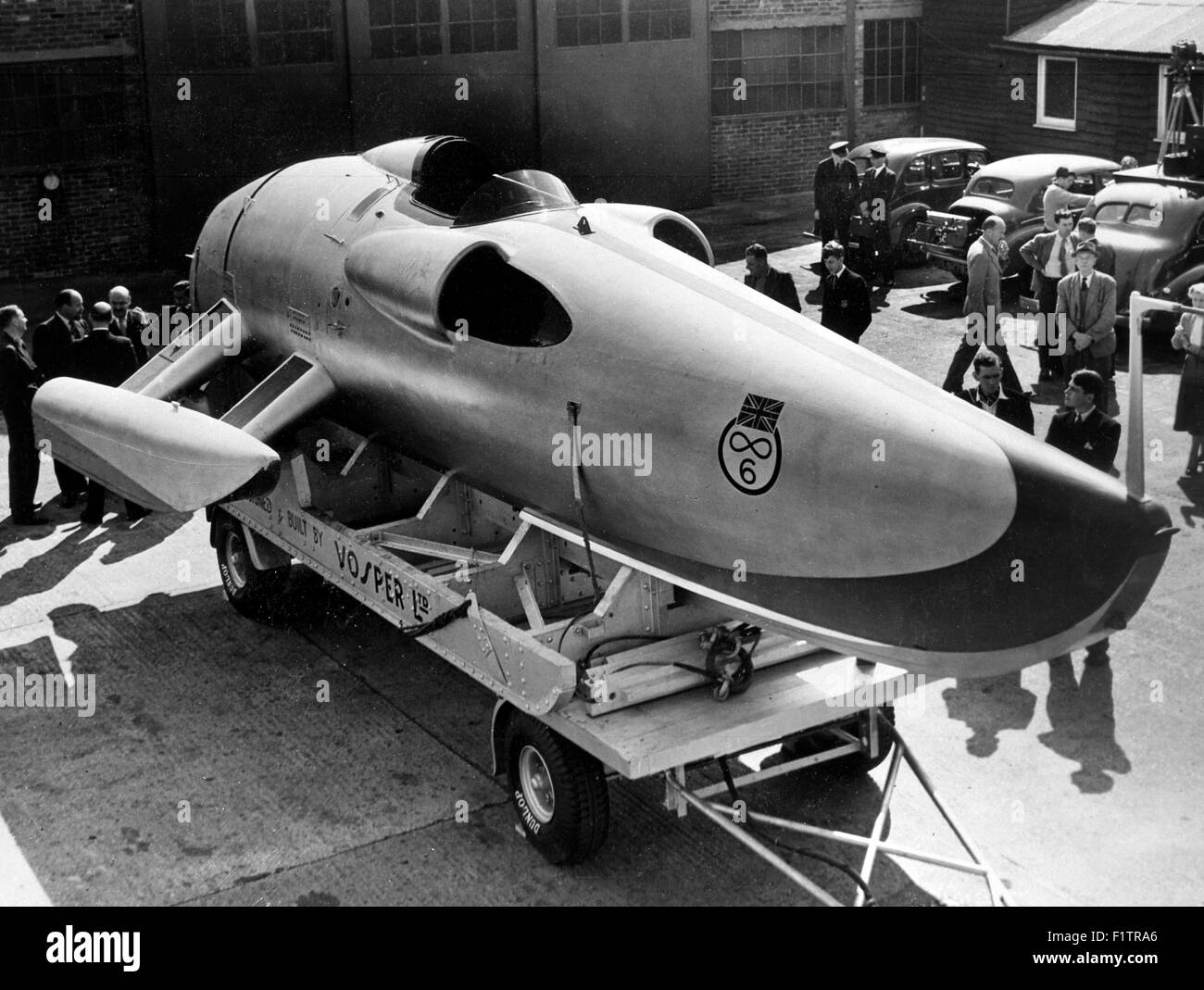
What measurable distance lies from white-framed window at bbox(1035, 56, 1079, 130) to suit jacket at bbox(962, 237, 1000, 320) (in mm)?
12213

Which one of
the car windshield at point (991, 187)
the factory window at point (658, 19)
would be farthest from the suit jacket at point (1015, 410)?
the factory window at point (658, 19)

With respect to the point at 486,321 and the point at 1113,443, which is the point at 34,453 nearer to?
the point at 486,321

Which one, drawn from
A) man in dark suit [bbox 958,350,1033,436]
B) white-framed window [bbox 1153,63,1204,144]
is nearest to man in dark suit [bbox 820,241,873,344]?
man in dark suit [bbox 958,350,1033,436]

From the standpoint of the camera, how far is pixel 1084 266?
13.5 meters

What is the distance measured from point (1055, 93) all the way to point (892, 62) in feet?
11.4

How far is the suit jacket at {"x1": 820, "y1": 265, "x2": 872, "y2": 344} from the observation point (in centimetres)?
1365

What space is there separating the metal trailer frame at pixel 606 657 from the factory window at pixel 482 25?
1577 centimetres

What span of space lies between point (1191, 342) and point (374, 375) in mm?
7296

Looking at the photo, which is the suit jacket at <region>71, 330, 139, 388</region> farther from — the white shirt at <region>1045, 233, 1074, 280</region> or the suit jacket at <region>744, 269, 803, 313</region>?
the white shirt at <region>1045, 233, 1074, 280</region>

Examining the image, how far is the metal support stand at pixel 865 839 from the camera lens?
6493 millimetres

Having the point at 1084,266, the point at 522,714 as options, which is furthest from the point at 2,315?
the point at 1084,266

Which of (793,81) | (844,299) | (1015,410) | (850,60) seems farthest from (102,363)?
(850,60)

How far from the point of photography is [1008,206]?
64.0 feet

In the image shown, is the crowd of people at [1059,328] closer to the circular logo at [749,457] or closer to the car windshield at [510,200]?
the circular logo at [749,457]
